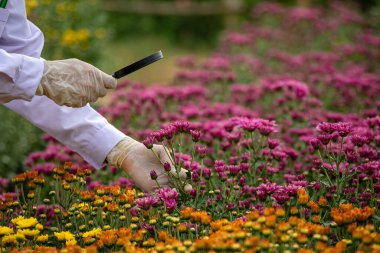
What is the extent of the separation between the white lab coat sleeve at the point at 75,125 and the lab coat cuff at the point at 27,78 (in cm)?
49

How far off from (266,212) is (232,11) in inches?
374

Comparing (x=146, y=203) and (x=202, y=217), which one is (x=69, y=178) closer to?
(x=146, y=203)

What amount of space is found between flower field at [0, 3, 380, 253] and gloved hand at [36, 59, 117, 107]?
34 cm

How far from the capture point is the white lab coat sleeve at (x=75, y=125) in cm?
290

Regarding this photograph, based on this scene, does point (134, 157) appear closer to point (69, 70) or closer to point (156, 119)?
point (69, 70)

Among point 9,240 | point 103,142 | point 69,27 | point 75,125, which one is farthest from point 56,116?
point 69,27

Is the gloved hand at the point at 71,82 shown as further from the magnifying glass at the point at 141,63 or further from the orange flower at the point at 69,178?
the orange flower at the point at 69,178

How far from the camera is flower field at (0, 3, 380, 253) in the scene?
2096 mm

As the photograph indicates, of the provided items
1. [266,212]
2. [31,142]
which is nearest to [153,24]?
[31,142]

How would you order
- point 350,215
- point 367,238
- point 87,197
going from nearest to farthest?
point 367,238, point 350,215, point 87,197

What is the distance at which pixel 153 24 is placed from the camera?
39.5ft

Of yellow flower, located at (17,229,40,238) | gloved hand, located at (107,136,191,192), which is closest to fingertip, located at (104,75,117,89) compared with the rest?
gloved hand, located at (107,136,191,192)

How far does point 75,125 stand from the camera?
2.90m

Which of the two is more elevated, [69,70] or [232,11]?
[69,70]
